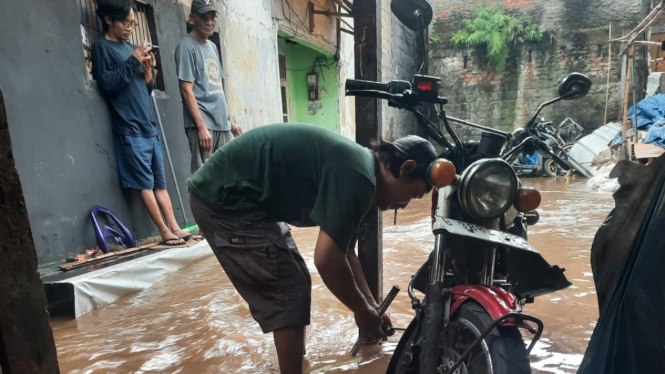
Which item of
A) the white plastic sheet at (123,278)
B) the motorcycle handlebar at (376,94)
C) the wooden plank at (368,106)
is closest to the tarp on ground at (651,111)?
the wooden plank at (368,106)

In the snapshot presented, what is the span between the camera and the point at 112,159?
3619 mm

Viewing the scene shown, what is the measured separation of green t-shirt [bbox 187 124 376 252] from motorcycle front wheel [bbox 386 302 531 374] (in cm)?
46

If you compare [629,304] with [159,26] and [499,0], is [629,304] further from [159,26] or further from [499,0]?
[499,0]

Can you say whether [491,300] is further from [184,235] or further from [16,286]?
[184,235]

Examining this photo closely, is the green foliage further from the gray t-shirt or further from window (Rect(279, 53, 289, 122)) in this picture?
the gray t-shirt

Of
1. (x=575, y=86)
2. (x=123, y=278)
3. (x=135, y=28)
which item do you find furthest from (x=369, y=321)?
(x=135, y=28)

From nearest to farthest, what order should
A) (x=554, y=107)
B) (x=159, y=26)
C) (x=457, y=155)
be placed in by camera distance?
1. (x=457, y=155)
2. (x=159, y=26)
3. (x=554, y=107)

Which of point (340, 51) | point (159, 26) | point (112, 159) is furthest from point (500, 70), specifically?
point (112, 159)

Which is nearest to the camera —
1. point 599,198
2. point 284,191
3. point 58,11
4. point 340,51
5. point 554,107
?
point 284,191

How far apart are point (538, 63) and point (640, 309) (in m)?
14.1

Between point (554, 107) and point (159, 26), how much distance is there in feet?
39.9

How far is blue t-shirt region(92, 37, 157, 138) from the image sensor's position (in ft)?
11.2

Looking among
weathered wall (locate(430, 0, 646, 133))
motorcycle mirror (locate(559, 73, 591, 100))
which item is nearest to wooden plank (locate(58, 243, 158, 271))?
motorcycle mirror (locate(559, 73, 591, 100))

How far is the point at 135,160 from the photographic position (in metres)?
3.57
